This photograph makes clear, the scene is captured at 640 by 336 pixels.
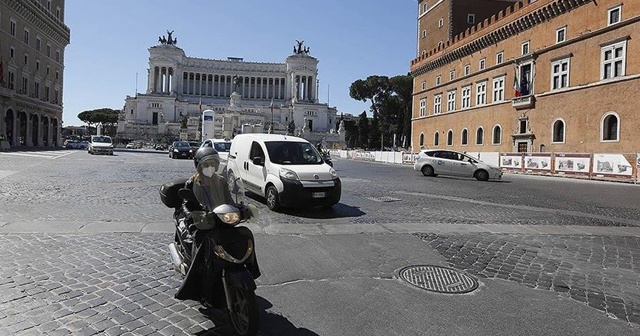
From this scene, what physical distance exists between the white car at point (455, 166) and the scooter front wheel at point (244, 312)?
846 inches

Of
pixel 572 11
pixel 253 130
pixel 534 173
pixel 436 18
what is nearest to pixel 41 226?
pixel 534 173

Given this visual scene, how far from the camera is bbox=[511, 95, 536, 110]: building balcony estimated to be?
36.8 meters

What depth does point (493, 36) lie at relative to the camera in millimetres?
42375

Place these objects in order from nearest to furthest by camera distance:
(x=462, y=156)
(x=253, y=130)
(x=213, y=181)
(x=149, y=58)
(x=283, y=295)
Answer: (x=213, y=181) → (x=283, y=295) → (x=462, y=156) → (x=253, y=130) → (x=149, y=58)

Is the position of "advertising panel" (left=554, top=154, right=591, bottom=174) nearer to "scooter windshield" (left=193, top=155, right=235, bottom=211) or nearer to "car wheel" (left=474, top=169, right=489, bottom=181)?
"car wheel" (left=474, top=169, right=489, bottom=181)

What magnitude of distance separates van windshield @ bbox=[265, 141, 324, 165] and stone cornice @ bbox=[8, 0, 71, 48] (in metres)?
52.6

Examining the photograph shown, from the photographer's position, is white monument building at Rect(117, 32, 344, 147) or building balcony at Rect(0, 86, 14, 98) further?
white monument building at Rect(117, 32, 344, 147)

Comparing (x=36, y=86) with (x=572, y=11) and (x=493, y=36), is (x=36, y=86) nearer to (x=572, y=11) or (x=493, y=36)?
(x=493, y=36)

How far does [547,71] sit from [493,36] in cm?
869

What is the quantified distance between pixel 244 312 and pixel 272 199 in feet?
22.4

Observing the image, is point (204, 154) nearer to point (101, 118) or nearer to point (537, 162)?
point (537, 162)

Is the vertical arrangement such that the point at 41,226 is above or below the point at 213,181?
below

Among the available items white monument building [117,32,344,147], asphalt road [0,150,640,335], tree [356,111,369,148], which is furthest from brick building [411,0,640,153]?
white monument building [117,32,344,147]

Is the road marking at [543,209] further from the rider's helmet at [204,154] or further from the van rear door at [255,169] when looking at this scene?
the rider's helmet at [204,154]
